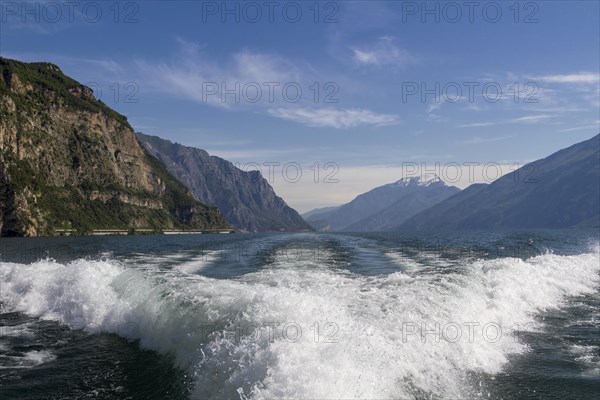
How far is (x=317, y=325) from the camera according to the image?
45.7 feet

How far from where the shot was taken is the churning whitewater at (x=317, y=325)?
11508 mm

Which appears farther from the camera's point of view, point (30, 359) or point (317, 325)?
point (30, 359)

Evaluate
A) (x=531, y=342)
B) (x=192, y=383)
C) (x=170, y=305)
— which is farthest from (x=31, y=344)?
(x=531, y=342)

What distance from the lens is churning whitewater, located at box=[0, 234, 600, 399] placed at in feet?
37.8

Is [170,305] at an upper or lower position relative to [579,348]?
upper

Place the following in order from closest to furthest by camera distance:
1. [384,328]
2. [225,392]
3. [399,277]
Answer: [225,392] → [384,328] → [399,277]

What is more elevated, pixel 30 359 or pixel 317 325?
pixel 317 325

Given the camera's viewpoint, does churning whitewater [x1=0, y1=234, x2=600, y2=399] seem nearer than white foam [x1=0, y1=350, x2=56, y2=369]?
Yes

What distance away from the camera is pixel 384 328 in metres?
15.3

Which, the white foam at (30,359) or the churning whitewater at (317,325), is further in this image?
the white foam at (30,359)

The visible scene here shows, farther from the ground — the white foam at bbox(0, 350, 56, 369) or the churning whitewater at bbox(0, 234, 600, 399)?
the churning whitewater at bbox(0, 234, 600, 399)

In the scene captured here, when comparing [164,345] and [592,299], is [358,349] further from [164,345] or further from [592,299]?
[592,299]

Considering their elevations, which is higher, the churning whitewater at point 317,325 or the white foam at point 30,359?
the churning whitewater at point 317,325

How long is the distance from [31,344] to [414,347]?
1516 cm
